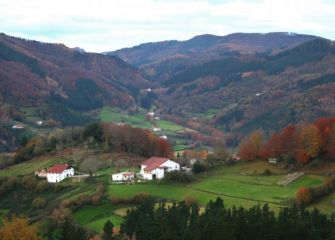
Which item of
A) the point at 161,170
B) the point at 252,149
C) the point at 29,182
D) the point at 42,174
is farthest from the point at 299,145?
the point at 29,182

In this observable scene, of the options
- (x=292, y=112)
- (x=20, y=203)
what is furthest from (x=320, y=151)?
(x=292, y=112)

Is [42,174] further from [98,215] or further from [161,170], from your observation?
[98,215]

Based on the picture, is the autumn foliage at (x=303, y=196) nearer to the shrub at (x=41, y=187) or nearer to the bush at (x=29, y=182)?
the shrub at (x=41, y=187)

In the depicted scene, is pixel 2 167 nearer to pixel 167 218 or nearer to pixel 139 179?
pixel 139 179

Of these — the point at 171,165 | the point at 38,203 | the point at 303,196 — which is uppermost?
the point at 303,196

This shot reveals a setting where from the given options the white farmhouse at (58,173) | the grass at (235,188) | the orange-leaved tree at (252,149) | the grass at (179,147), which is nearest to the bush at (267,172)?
the grass at (235,188)

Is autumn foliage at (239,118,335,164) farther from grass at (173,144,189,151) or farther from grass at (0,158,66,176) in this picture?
grass at (173,144,189,151)

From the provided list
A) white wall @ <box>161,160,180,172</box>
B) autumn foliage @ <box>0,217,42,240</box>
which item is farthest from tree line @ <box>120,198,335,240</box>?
white wall @ <box>161,160,180,172</box>
